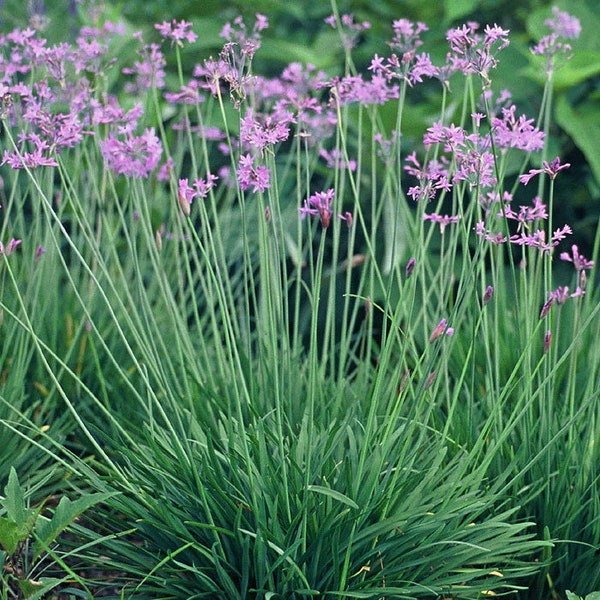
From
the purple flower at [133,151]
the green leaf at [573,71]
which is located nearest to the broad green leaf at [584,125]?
the green leaf at [573,71]

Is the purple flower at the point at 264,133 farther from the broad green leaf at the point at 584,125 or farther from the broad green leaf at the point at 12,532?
the broad green leaf at the point at 584,125

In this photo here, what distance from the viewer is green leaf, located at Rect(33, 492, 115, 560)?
1740mm

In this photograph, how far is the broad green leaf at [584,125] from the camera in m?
3.53

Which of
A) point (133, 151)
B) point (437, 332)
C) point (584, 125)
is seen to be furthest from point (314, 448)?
point (584, 125)

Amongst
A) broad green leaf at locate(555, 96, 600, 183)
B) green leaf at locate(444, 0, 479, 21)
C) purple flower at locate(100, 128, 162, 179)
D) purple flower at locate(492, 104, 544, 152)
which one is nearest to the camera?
purple flower at locate(492, 104, 544, 152)

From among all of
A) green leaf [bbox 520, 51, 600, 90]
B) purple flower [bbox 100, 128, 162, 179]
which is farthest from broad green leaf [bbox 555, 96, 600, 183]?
purple flower [bbox 100, 128, 162, 179]

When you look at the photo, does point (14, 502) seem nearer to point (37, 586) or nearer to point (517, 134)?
point (37, 586)

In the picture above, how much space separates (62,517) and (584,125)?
9.07 ft

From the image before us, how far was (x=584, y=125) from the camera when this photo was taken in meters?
3.70

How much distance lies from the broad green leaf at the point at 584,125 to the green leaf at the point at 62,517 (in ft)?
8.06

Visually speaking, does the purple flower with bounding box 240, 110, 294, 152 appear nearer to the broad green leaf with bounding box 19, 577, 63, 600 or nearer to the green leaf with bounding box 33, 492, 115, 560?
the green leaf with bounding box 33, 492, 115, 560

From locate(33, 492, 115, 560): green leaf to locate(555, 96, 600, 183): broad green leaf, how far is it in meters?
2.46

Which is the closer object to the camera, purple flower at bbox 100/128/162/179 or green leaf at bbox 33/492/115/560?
green leaf at bbox 33/492/115/560

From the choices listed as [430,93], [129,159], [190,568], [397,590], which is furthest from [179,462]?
[430,93]
